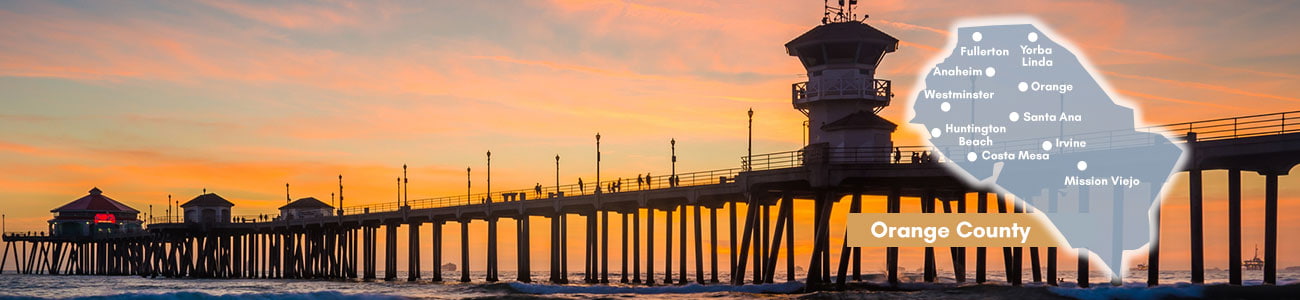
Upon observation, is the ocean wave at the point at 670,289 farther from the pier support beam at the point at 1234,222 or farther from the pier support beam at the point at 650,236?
the pier support beam at the point at 1234,222

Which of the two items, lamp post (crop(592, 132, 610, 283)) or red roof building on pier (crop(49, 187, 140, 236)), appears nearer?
lamp post (crop(592, 132, 610, 283))

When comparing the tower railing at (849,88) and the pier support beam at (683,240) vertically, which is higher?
the tower railing at (849,88)

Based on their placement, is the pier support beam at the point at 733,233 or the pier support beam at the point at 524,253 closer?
the pier support beam at the point at 733,233

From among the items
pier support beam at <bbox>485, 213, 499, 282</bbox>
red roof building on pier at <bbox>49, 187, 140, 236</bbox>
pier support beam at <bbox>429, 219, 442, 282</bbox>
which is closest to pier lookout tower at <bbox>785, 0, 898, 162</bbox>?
pier support beam at <bbox>485, 213, 499, 282</bbox>

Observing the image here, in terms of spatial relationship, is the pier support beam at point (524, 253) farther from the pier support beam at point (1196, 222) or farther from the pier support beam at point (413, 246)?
the pier support beam at point (1196, 222)

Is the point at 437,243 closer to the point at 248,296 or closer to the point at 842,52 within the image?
the point at 248,296

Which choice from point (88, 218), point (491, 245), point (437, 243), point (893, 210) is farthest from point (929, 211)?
point (88, 218)

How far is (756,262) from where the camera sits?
68438 millimetres

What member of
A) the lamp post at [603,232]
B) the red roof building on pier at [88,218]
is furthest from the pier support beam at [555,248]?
the red roof building on pier at [88,218]

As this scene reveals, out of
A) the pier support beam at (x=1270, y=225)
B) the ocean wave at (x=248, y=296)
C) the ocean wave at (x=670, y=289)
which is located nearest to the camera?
the pier support beam at (x=1270, y=225)

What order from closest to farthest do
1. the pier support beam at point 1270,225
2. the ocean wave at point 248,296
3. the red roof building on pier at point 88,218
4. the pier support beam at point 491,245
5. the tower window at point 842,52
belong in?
the pier support beam at point 1270,225
the ocean wave at point 248,296
the tower window at point 842,52
the pier support beam at point 491,245
the red roof building on pier at point 88,218

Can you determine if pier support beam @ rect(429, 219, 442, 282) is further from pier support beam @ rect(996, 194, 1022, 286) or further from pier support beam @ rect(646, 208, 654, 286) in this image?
pier support beam @ rect(996, 194, 1022, 286)

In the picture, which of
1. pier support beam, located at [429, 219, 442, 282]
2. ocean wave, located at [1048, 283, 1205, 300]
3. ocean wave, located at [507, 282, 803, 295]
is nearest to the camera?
ocean wave, located at [1048, 283, 1205, 300]

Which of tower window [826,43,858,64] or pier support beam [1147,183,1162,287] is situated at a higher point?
tower window [826,43,858,64]
